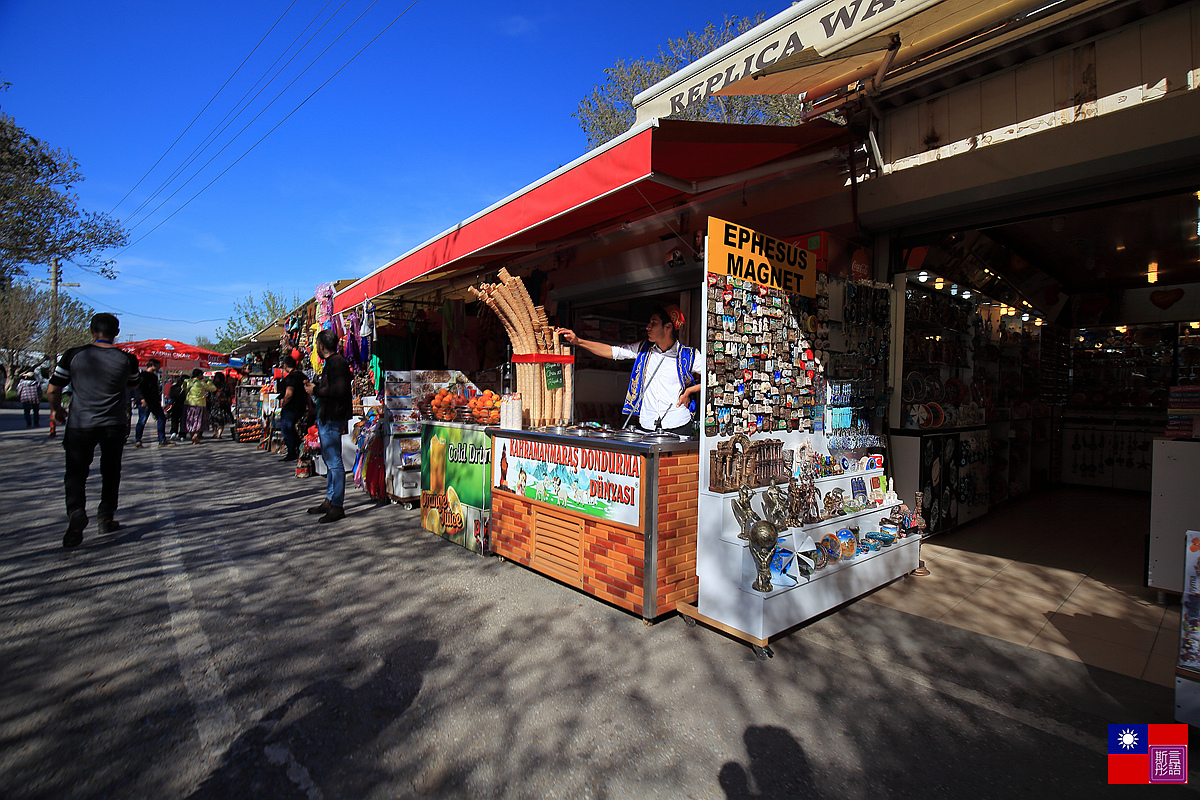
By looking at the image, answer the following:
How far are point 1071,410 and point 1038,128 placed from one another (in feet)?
22.8

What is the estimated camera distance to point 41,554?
13.0 ft

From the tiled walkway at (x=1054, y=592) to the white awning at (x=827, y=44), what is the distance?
11.1ft

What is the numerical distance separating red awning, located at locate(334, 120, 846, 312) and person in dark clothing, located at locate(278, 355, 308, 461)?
4.86 meters

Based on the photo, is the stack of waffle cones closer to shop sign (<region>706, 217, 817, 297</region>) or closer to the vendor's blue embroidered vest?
the vendor's blue embroidered vest

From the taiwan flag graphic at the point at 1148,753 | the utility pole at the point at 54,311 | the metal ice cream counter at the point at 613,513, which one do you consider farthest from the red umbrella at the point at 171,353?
the taiwan flag graphic at the point at 1148,753

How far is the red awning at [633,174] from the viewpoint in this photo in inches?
119

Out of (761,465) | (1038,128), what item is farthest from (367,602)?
(1038,128)

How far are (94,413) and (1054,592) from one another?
24.0 feet

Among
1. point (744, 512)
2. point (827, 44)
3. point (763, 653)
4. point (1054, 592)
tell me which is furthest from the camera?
point (1054, 592)

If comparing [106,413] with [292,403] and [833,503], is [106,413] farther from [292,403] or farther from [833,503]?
[833,503]

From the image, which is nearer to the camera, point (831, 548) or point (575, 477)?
point (831, 548)

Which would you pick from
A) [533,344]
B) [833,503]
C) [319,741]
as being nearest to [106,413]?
[533,344]

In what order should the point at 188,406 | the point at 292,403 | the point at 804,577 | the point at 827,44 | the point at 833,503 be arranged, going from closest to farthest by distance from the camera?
the point at 804,577 → the point at 827,44 → the point at 833,503 → the point at 292,403 → the point at 188,406

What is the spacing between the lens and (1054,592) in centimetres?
368
